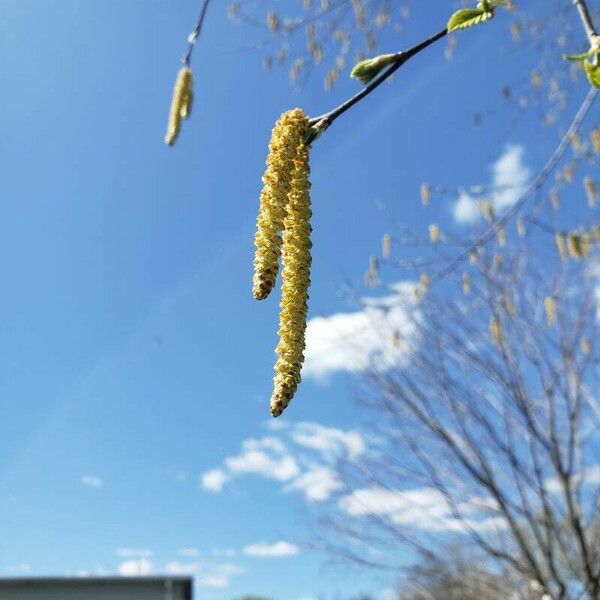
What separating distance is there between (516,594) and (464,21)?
766cm

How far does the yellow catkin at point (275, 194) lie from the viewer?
0.78 meters

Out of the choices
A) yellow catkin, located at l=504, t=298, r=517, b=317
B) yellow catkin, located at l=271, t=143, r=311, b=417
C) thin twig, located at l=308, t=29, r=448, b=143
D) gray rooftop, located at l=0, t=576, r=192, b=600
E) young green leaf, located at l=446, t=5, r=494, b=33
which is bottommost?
yellow catkin, located at l=271, t=143, r=311, b=417

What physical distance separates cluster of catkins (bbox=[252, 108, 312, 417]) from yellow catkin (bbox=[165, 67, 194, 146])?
0.39 m

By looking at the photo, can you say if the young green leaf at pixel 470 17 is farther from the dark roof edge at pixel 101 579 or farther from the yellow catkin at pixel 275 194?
the dark roof edge at pixel 101 579

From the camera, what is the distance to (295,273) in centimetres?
81

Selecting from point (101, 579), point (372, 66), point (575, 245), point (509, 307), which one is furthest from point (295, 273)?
point (101, 579)

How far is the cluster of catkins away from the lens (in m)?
0.78

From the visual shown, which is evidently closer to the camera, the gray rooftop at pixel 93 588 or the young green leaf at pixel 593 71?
the young green leaf at pixel 593 71

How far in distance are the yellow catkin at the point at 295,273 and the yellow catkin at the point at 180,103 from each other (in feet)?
1.35

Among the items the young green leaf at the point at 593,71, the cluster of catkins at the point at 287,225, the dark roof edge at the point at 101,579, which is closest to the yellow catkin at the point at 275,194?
the cluster of catkins at the point at 287,225

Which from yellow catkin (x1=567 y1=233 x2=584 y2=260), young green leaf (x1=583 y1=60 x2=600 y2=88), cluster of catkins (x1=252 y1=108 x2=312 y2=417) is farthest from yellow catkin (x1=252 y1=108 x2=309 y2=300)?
yellow catkin (x1=567 y1=233 x2=584 y2=260)

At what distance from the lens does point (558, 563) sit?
24.5 feet

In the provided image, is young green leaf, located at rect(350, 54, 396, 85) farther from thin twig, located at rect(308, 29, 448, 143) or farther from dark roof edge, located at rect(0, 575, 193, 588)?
dark roof edge, located at rect(0, 575, 193, 588)

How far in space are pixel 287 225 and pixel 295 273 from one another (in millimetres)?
55
